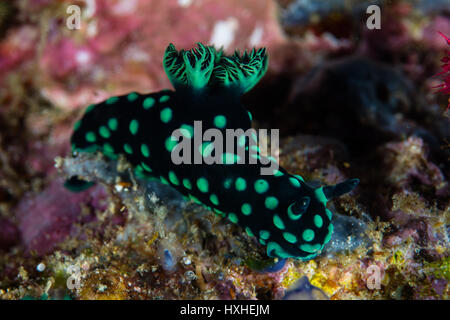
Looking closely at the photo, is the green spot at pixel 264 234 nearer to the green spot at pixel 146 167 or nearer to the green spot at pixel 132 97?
the green spot at pixel 146 167

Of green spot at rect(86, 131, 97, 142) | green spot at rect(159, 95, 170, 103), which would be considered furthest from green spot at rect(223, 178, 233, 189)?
green spot at rect(86, 131, 97, 142)

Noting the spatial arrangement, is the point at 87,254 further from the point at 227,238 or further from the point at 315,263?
the point at 315,263

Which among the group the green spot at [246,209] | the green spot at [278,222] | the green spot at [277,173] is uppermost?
the green spot at [277,173]

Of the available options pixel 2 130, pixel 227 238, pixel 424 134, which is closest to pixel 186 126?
pixel 227 238

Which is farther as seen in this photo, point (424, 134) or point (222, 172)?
point (424, 134)

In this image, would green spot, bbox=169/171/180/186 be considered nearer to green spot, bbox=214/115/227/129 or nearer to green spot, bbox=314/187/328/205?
green spot, bbox=214/115/227/129

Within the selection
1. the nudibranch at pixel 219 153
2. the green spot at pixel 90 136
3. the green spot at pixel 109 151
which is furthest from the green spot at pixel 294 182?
the green spot at pixel 90 136
